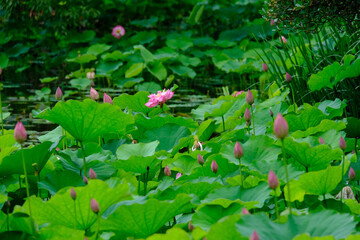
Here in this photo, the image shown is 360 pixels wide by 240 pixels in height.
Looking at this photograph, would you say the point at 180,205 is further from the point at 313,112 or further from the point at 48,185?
the point at 313,112

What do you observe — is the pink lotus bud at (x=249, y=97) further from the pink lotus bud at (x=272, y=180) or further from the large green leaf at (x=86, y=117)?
the pink lotus bud at (x=272, y=180)

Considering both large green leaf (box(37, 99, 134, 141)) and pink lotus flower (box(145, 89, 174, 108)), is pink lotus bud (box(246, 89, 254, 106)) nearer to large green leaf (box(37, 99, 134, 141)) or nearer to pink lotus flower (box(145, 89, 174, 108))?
large green leaf (box(37, 99, 134, 141))

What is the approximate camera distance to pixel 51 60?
20.2 feet

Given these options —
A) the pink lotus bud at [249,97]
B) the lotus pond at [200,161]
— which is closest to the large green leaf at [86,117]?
the lotus pond at [200,161]

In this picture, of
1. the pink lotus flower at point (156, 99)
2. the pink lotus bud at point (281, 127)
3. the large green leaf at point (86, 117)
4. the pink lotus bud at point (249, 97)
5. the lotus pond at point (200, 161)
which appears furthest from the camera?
the pink lotus flower at point (156, 99)

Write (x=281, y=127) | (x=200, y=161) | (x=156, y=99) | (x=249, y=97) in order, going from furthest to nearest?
1. (x=156, y=99)
2. (x=249, y=97)
3. (x=200, y=161)
4. (x=281, y=127)

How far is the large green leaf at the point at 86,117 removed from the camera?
155 centimetres

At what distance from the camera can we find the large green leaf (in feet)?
5.08

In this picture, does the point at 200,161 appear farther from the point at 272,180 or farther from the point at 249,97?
the point at 272,180

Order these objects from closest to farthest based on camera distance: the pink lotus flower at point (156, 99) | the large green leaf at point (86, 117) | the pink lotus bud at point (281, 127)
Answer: the pink lotus bud at point (281, 127)
the large green leaf at point (86, 117)
the pink lotus flower at point (156, 99)

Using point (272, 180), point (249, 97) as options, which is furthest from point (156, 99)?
point (272, 180)

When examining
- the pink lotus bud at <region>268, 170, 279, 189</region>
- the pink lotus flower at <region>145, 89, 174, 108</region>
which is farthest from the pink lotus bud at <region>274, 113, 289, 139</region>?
the pink lotus flower at <region>145, 89, 174, 108</region>

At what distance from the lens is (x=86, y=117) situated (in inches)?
62.0

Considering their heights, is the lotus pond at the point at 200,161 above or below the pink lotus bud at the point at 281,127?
below
